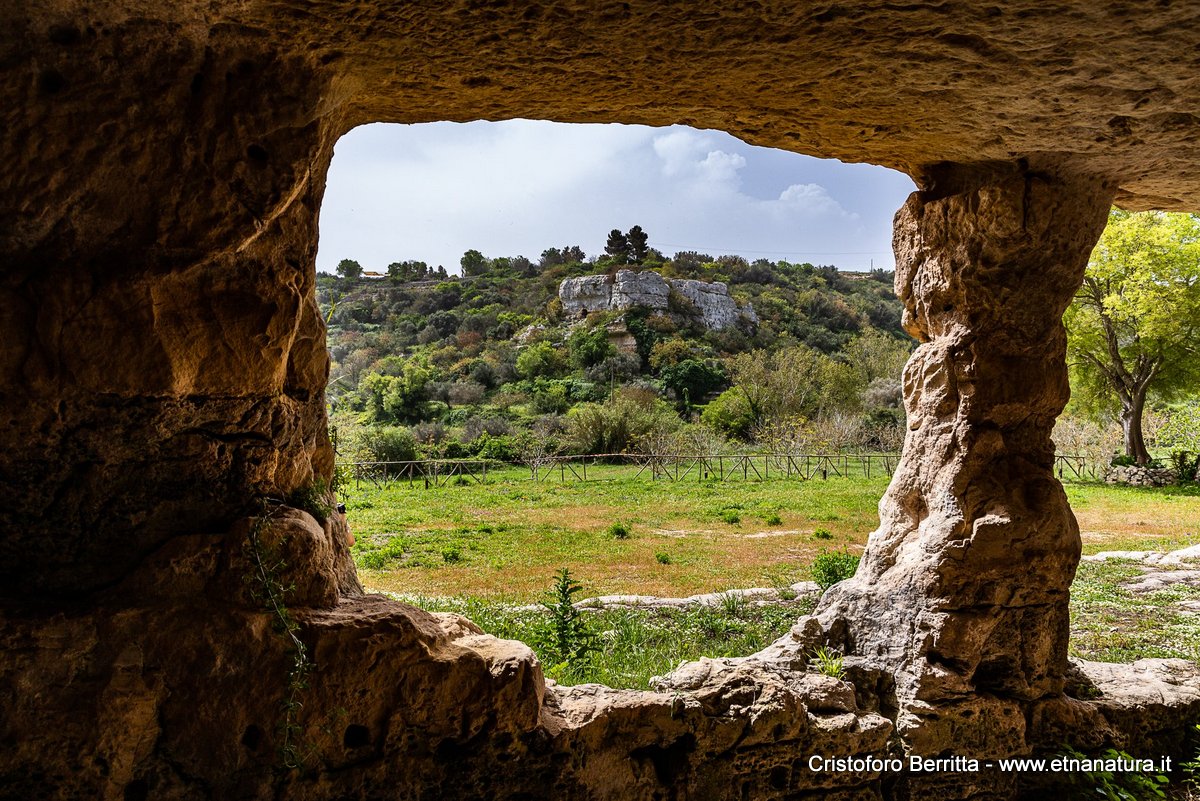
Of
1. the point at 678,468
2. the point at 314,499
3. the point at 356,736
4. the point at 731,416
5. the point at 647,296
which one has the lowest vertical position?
the point at 678,468

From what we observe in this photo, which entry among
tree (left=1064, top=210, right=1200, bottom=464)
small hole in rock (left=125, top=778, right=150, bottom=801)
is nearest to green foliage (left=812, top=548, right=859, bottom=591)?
small hole in rock (left=125, top=778, right=150, bottom=801)

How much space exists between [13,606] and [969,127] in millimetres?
5461

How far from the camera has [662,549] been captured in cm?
1391

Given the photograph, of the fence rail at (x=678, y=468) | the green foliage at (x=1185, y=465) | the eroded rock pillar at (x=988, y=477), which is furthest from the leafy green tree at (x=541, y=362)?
the eroded rock pillar at (x=988, y=477)

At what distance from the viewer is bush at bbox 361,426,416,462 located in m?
24.8

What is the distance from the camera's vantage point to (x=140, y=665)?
2.80 m

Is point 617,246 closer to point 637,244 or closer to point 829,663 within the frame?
point 637,244

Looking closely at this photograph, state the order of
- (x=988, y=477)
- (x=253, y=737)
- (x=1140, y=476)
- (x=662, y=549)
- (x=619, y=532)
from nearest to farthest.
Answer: (x=253, y=737), (x=988, y=477), (x=662, y=549), (x=619, y=532), (x=1140, y=476)

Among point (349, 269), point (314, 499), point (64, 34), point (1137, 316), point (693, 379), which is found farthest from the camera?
point (349, 269)

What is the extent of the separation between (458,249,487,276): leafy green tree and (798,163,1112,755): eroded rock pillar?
235 ft

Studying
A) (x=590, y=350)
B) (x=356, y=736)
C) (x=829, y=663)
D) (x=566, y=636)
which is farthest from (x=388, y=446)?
(x=356, y=736)

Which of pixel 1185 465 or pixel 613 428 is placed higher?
pixel 1185 465

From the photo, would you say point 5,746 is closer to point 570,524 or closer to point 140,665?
point 140,665

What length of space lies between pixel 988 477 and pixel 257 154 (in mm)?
4856
